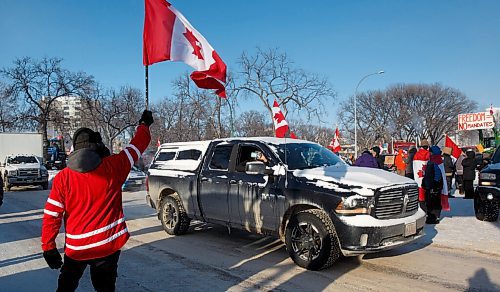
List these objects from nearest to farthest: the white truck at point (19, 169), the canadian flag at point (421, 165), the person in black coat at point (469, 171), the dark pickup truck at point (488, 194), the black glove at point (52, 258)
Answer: the black glove at point (52, 258)
the dark pickup truck at point (488, 194)
the canadian flag at point (421, 165)
the person in black coat at point (469, 171)
the white truck at point (19, 169)

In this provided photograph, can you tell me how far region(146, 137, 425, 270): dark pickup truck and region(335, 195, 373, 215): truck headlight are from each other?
0.04 feet

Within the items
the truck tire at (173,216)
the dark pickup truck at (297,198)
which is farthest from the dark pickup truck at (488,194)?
the truck tire at (173,216)

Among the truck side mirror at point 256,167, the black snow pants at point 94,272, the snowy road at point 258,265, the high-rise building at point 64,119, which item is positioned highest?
the high-rise building at point 64,119

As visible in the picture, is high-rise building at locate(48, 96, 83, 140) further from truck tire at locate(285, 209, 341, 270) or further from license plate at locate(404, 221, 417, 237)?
license plate at locate(404, 221, 417, 237)

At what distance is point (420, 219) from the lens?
6047 millimetres

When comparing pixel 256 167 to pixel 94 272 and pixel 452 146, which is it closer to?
pixel 94 272

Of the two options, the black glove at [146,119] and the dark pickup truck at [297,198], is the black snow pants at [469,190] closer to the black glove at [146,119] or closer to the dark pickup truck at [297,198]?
the dark pickup truck at [297,198]

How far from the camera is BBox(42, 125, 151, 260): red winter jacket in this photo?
3.25 m

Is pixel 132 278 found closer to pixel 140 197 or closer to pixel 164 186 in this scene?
pixel 164 186

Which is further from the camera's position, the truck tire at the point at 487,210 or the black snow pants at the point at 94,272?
the truck tire at the point at 487,210

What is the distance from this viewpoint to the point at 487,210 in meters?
9.12

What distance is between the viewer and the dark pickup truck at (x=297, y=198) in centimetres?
544

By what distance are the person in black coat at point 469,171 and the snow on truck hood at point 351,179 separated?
28.3ft

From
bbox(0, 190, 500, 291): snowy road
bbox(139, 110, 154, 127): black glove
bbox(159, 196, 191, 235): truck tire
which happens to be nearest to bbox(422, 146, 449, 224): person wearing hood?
bbox(0, 190, 500, 291): snowy road
